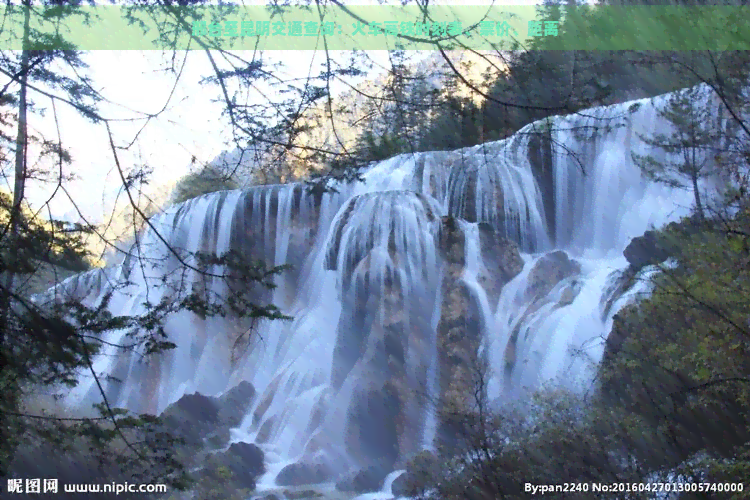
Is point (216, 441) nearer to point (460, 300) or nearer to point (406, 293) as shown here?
point (406, 293)

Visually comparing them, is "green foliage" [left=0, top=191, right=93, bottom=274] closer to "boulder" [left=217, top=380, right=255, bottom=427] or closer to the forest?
the forest

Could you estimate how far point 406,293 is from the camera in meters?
10.9

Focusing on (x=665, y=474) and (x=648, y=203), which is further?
(x=648, y=203)

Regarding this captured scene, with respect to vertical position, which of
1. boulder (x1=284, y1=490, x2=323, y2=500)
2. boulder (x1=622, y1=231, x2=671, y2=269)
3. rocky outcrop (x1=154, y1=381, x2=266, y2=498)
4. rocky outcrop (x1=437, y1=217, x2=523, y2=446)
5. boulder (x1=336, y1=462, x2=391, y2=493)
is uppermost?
boulder (x1=622, y1=231, x2=671, y2=269)

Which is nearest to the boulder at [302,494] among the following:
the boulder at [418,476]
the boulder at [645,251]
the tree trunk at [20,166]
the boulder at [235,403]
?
the boulder at [418,476]

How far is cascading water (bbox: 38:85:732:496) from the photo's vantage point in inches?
375

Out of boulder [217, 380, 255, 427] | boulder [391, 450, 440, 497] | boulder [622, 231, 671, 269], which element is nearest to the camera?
boulder [391, 450, 440, 497]

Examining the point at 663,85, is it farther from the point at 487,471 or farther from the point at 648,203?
the point at 487,471

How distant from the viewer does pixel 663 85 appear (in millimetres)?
13094

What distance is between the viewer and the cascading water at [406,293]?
375 inches

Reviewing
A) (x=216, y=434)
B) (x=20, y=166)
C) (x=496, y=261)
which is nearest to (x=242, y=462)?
(x=216, y=434)

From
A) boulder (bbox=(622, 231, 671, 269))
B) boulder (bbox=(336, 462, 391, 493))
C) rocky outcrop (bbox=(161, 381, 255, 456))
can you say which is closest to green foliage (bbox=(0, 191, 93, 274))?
boulder (bbox=(336, 462, 391, 493))

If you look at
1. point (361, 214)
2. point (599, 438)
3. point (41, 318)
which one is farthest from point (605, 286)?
point (41, 318)

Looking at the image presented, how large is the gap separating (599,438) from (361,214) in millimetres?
7306
